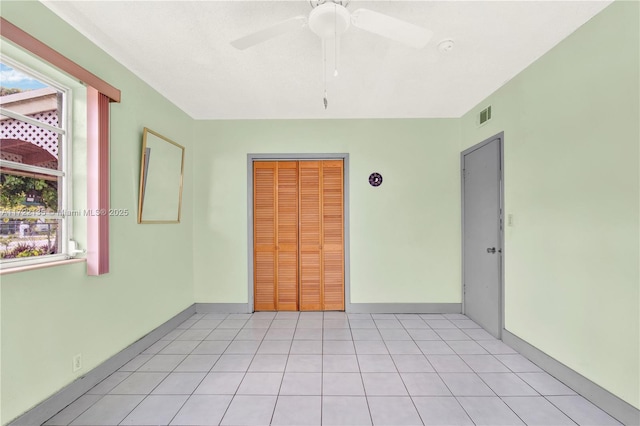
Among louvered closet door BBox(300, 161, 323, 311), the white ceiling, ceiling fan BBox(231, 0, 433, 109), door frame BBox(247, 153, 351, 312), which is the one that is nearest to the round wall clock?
door frame BBox(247, 153, 351, 312)

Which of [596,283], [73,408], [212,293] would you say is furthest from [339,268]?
[73,408]

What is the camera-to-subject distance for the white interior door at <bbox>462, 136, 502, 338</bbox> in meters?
2.99

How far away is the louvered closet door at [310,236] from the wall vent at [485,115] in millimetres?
2086

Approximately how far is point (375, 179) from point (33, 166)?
3.36m

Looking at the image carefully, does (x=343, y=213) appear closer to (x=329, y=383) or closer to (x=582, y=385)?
(x=329, y=383)

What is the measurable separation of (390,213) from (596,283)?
2.17m

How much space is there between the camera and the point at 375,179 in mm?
3795

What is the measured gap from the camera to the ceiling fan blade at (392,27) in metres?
1.47

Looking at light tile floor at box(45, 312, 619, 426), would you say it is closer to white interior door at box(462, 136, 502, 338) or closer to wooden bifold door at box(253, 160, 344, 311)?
white interior door at box(462, 136, 502, 338)

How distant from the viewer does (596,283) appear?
192cm

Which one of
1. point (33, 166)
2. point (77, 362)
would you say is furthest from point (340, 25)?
point (77, 362)

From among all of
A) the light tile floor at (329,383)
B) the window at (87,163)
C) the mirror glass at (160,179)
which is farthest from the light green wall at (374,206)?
the window at (87,163)

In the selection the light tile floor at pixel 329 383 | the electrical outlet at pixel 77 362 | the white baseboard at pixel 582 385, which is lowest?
the light tile floor at pixel 329 383

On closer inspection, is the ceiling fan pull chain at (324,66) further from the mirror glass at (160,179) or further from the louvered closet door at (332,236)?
the mirror glass at (160,179)
